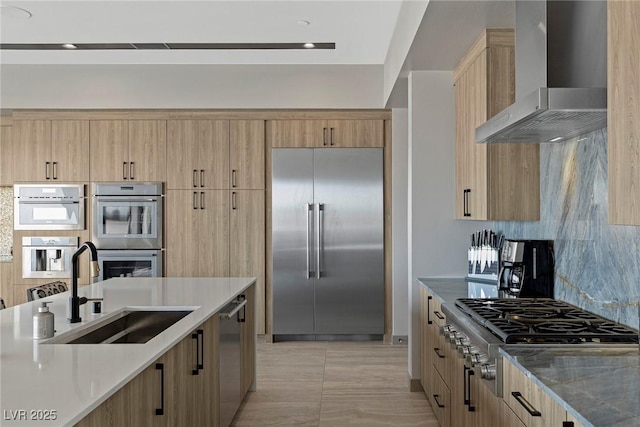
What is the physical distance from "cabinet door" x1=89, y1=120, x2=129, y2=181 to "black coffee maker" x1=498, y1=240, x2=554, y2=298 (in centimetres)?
423

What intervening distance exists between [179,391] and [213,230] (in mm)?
3742

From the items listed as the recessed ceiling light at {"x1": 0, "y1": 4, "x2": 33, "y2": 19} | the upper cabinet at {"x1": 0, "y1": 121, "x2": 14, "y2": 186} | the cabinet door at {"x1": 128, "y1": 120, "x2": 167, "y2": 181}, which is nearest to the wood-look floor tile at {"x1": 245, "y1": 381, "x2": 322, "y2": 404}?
the cabinet door at {"x1": 128, "y1": 120, "x2": 167, "y2": 181}

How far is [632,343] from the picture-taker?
6.63 feet

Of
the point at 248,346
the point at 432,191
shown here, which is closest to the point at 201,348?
the point at 248,346

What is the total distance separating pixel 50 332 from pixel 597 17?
252 centimetres

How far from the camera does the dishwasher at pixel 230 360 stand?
3.15m

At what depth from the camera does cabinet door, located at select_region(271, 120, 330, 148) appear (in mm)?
5941

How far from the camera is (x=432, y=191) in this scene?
4.31 metres

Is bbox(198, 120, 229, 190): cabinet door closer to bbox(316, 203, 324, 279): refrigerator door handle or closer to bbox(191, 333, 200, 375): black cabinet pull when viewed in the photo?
bbox(316, 203, 324, 279): refrigerator door handle

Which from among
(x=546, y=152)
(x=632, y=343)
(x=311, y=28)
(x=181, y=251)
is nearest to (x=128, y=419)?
(x=632, y=343)

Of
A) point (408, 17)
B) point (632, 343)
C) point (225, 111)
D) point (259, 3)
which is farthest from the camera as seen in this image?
point (225, 111)

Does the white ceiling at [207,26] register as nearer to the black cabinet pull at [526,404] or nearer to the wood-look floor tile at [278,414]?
the wood-look floor tile at [278,414]

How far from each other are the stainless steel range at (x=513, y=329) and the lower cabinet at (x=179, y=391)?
121 cm

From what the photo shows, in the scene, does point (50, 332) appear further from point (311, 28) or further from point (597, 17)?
point (311, 28)
